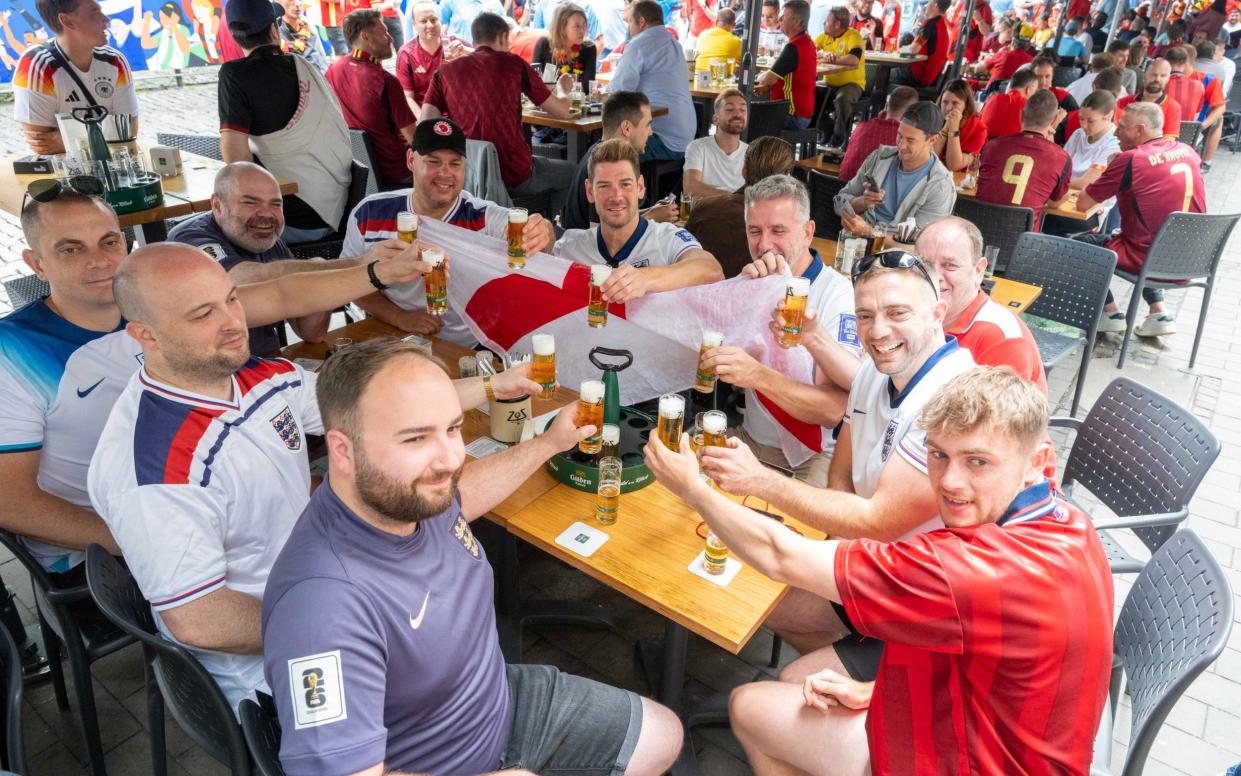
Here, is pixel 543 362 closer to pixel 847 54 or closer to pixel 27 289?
pixel 27 289

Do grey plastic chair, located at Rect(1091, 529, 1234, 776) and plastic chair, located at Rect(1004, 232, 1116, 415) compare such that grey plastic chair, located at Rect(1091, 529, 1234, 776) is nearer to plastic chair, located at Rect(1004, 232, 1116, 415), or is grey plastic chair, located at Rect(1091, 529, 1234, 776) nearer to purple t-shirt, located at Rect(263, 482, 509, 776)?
purple t-shirt, located at Rect(263, 482, 509, 776)

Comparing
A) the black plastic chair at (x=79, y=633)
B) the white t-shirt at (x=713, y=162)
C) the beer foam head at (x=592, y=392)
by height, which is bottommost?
the black plastic chair at (x=79, y=633)

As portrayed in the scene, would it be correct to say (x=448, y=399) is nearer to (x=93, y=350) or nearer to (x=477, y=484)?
(x=477, y=484)

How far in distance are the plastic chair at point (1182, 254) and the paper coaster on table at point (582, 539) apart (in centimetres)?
473

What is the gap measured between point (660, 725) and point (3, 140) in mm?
11300

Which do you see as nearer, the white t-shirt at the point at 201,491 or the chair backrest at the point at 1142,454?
Result: the white t-shirt at the point at 201,491

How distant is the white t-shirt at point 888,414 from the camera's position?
229 cm

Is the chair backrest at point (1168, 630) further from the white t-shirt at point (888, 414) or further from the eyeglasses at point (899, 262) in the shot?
the eyeglasses at point (899, 262)

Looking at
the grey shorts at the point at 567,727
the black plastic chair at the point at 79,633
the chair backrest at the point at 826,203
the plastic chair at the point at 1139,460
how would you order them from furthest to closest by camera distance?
the chair backrest at the point at 826,203, the plastic chair at the point at 1139,460, the black plastic chair at the point at 79,633, the grey shorts at the point at 567,727

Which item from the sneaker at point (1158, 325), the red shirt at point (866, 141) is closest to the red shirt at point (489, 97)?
the red shirt at point (866, 141)

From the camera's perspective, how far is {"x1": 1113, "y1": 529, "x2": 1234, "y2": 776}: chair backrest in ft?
6.29

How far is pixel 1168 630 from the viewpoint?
84.2 inches

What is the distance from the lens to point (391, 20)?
12.7 meters

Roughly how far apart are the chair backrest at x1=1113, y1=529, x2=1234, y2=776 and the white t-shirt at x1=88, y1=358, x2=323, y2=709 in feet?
7.58
